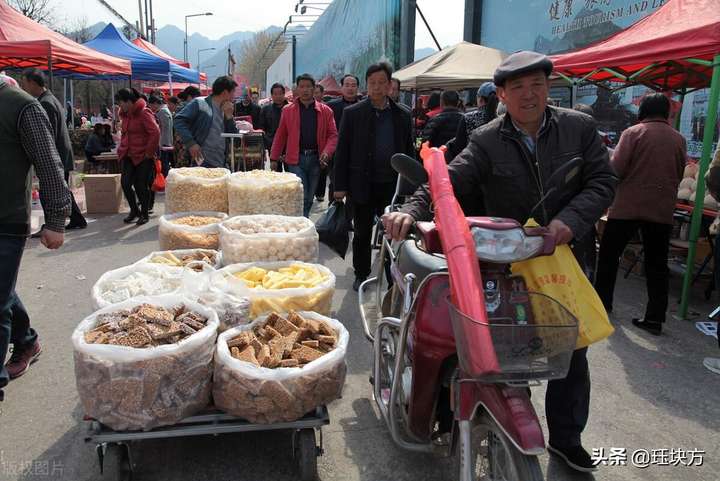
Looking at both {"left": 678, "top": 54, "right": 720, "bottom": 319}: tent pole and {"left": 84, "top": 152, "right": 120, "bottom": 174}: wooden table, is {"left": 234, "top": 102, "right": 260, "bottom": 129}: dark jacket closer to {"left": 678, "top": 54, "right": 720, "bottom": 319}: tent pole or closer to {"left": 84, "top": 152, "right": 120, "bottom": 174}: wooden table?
{"left": 84, "top": 152, "right": 120, "bottom": 174}: wooden table

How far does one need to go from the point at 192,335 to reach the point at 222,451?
765 millimetres

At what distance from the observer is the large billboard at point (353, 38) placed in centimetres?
1772

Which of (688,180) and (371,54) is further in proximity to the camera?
(371,54)

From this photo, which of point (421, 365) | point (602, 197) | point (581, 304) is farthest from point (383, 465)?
point (602, 197)

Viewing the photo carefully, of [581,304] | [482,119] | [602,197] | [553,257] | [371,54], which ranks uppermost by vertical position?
[371,54]

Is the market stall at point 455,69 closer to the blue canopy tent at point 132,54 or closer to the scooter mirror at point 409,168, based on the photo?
the blue canopy tent at point 132,54

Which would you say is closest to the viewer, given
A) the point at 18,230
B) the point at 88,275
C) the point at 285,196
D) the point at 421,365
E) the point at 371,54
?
the point at 421,365

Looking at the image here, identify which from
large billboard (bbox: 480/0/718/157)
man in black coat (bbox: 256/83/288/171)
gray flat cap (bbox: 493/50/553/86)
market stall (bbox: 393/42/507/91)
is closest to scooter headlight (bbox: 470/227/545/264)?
gray flat cap (bbox: 493/50/553/86)

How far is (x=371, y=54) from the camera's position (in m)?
20.7

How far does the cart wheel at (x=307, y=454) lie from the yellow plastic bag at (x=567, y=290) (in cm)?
132

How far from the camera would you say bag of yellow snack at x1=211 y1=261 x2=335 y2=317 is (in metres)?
3.35

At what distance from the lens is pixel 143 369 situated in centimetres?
255

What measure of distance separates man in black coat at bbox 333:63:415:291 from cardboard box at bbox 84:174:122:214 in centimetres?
563

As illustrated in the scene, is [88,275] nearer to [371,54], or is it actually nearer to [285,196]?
[285,196]
